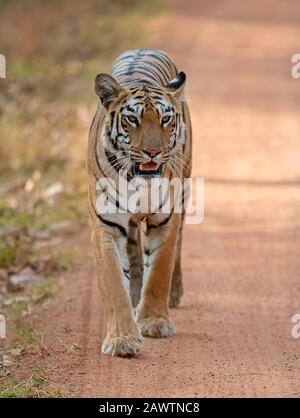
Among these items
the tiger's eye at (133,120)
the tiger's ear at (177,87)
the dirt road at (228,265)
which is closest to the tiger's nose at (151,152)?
the tiger's eye at (133,120)

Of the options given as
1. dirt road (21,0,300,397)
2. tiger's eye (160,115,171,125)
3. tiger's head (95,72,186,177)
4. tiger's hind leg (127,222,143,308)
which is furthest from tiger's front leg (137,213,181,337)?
tiger's eye (160,115,171,125)

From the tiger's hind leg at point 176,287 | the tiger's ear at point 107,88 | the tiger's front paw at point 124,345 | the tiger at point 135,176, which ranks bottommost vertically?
the tiger's front paw at point 124,345

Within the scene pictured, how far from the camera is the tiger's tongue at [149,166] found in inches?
234

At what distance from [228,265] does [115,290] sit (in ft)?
7.01

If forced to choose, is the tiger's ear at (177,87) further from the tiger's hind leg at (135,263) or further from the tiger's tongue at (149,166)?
the tiger's hind leg at (135,263)

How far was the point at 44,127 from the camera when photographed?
37.6 ft

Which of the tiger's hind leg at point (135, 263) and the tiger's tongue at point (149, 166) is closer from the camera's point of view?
the tiger's tongue at point (149, 166)

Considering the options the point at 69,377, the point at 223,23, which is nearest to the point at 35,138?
the point at 69,377

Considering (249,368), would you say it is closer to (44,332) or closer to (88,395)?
(88,395)

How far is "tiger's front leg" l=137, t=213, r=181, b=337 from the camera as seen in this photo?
645 centimetres

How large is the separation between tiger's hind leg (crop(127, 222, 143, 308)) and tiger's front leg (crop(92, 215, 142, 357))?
0.72 metres
